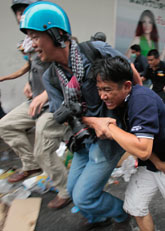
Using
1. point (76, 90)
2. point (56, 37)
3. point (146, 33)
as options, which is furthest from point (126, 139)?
point (146, 33)

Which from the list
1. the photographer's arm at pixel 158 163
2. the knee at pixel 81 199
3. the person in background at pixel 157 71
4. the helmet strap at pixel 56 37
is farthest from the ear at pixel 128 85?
the person in background at pixel 157 71

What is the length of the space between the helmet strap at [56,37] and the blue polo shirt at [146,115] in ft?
2.14

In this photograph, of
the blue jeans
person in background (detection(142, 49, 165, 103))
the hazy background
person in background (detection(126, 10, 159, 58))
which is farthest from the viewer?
person in background (detection(126, 10, 159, 58))

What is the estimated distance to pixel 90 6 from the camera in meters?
5.27

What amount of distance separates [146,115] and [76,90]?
1.96 feet

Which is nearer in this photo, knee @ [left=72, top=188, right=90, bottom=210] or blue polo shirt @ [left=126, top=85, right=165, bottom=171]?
blue polo shirt @ [left=126, top=85, right=165, bottom=171]

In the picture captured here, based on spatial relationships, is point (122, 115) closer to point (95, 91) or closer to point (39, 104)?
point (95, 91)

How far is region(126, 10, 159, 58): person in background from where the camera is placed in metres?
6.84

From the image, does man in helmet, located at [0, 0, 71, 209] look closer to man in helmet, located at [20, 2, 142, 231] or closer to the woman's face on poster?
man in helmet, located at [20, 2, 142, 231]

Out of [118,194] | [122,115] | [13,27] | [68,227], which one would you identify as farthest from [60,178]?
[13,27]

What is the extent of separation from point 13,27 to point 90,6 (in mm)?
2078

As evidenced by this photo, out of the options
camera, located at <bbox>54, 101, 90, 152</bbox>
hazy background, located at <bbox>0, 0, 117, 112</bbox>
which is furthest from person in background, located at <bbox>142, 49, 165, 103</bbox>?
camera, located at <bbox>54, 101, 90, 152</bbox>

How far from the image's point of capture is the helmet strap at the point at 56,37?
5.04ft

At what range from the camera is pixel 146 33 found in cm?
716
